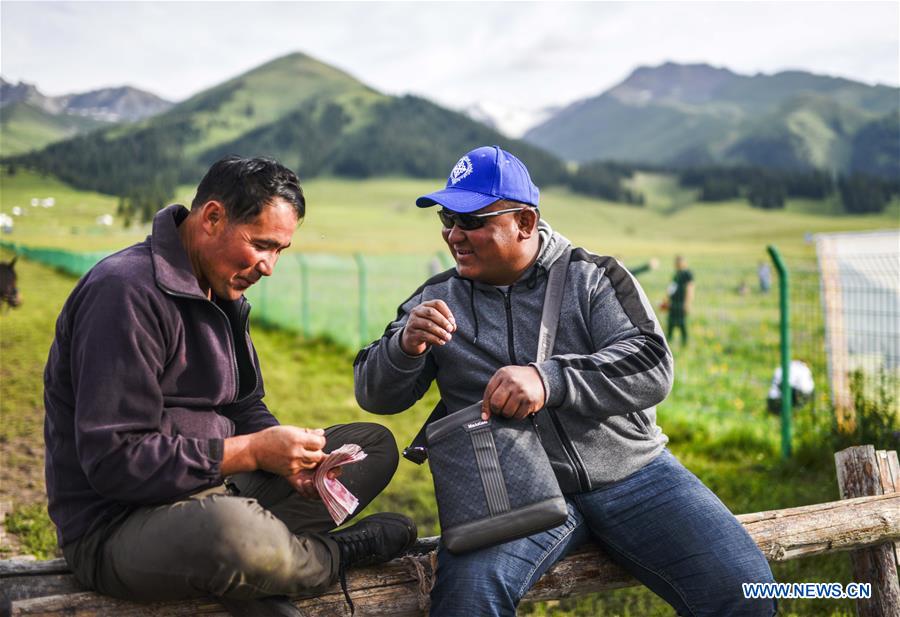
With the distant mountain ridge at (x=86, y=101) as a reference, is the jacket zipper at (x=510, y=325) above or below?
below

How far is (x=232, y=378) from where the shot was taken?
2.52 meters

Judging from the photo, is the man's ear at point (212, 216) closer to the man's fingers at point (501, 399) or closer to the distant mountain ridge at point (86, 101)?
the man's fingers at point (501, 399)

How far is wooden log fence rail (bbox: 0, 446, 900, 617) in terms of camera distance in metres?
2.27

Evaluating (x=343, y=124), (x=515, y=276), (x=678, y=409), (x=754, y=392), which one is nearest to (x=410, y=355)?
(x=515, y=276)

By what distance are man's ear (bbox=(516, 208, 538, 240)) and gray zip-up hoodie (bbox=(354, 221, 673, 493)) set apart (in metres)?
0.08

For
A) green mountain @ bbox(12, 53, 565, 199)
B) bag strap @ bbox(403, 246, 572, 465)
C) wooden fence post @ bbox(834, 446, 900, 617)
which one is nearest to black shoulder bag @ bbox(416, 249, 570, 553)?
bag strap @ bbox(403, 246, 572, 465)

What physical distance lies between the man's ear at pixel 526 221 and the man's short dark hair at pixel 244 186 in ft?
3.03

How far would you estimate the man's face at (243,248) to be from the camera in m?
2.44

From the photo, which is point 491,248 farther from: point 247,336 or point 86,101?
point 86,101

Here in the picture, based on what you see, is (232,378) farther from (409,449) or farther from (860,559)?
(860,559)

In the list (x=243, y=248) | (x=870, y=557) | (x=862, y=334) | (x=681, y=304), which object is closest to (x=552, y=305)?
(x=243, y=248)

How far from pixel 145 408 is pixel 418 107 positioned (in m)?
177

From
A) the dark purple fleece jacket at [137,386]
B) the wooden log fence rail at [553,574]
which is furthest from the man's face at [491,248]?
the wooden log fence rail at [553,574]

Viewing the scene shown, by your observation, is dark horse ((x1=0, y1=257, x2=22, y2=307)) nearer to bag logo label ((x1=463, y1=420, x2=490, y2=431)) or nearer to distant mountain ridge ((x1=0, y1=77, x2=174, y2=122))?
distant mountain ridge ((x1=0, y1=77, x2=174, y2=122))
